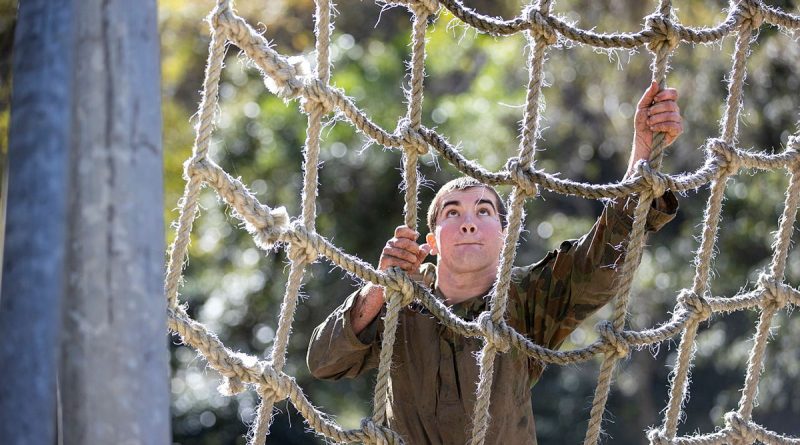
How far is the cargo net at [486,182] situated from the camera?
1.41m

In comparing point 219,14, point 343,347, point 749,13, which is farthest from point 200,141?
point 749,13

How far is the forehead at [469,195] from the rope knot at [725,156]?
1.10 ft

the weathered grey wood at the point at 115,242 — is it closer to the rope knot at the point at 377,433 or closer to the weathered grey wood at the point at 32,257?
the weathered grey wood at the point at 32,257

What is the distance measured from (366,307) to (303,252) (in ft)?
0.90

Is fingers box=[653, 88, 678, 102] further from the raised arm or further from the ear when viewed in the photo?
the ear

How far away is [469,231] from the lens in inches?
72.1

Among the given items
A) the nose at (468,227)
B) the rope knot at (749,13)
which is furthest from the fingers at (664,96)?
the nose at (468,227)

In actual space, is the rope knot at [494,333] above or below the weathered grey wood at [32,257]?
above

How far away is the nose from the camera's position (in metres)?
1.83

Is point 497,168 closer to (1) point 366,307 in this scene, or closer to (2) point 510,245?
(1) point 366,307

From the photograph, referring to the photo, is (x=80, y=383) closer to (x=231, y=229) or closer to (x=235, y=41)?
(x=235, y=41)

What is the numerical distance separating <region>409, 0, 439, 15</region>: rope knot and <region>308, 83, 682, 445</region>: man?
30 centimetres

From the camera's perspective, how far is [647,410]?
21.3ft

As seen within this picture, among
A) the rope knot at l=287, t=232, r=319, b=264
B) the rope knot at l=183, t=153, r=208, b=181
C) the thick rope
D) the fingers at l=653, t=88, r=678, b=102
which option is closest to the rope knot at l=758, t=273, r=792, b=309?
the thick rope
